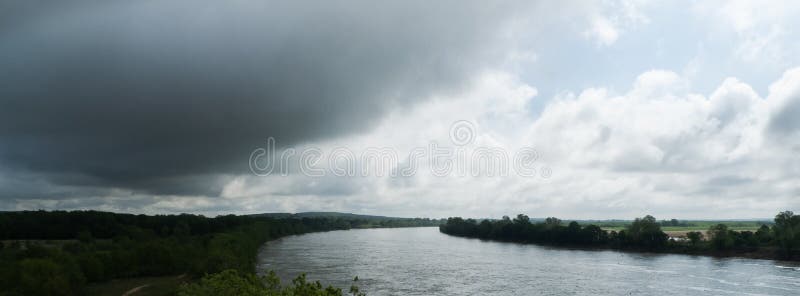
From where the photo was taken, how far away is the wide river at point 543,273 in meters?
63.3

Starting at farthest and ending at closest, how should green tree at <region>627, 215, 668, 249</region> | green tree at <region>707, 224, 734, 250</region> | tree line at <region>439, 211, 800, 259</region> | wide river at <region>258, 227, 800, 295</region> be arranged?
green tree at <region>627, 215, 668, 249</region> → green tree at <region>707, 224, 734, 250</region> → tree line at <region>439, 211, 800, 259</region> → wide river at <region>258, 227, 800, 295</region>

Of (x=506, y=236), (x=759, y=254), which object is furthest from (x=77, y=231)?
(x=759, y=254)

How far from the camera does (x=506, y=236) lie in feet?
562

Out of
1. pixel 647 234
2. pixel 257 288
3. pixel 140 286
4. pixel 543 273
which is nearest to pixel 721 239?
pixel 647 234

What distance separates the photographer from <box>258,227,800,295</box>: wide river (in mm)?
63312

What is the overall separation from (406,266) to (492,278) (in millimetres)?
19296

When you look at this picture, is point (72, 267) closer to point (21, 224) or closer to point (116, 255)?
point (116, 255)

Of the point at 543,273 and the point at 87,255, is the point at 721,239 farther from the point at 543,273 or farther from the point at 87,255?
the point at 87,255

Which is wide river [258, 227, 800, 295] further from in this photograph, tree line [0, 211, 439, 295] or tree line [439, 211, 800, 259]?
tree line [0, 211, 439, 295]

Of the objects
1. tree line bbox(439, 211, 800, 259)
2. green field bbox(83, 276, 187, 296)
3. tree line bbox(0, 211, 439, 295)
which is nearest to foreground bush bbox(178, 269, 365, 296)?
tree line bbox(0, 211, 439, 295)

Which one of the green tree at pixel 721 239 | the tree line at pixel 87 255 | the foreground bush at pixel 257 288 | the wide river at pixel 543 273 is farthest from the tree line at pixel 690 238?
the foreground bush at pixel 257 288

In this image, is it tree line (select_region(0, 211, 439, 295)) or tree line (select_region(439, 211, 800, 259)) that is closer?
tree line (select_region(0, 211, 439, 295))

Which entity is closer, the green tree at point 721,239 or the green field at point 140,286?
the green field at point 140,286

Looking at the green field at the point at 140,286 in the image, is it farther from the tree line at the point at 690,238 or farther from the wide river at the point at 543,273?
the tree line at the point at 690,238
